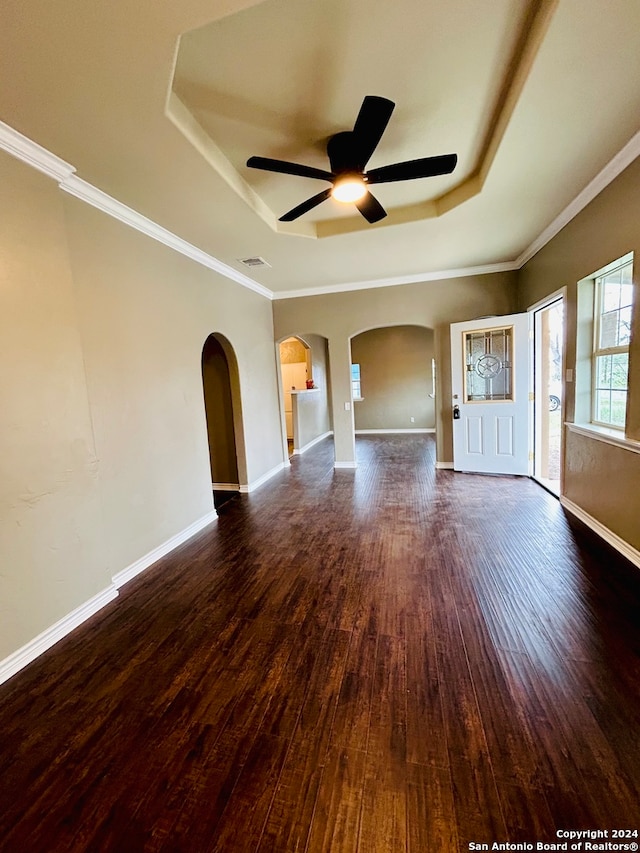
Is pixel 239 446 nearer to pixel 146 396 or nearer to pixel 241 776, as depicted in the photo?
pixel 146 396

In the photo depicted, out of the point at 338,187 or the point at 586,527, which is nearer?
the point at 338,187

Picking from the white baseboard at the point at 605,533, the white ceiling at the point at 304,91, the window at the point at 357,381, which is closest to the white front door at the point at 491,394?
the white baseboard at the point at 605,533

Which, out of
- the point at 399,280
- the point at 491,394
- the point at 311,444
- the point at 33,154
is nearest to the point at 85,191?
the point at 33,154

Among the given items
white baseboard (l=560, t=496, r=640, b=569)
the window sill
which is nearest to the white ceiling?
the window sill

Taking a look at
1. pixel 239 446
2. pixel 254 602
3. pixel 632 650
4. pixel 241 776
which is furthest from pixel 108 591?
pixel 632 650

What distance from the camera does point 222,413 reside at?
5008 mm

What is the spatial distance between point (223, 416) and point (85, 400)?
260 centimetres

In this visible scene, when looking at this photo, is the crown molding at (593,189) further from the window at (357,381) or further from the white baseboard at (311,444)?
the window at (357,381)

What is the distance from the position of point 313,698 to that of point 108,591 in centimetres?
171

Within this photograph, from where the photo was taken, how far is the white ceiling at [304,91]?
1.53 metres

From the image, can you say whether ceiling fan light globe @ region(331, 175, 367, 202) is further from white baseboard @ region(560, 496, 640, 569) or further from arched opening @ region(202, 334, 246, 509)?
white baseboard @ region(560, 496, 640, 569)

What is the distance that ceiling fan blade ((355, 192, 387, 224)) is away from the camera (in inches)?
102

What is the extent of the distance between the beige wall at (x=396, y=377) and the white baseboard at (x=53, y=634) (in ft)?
24.4

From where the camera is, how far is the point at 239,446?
4.92m
